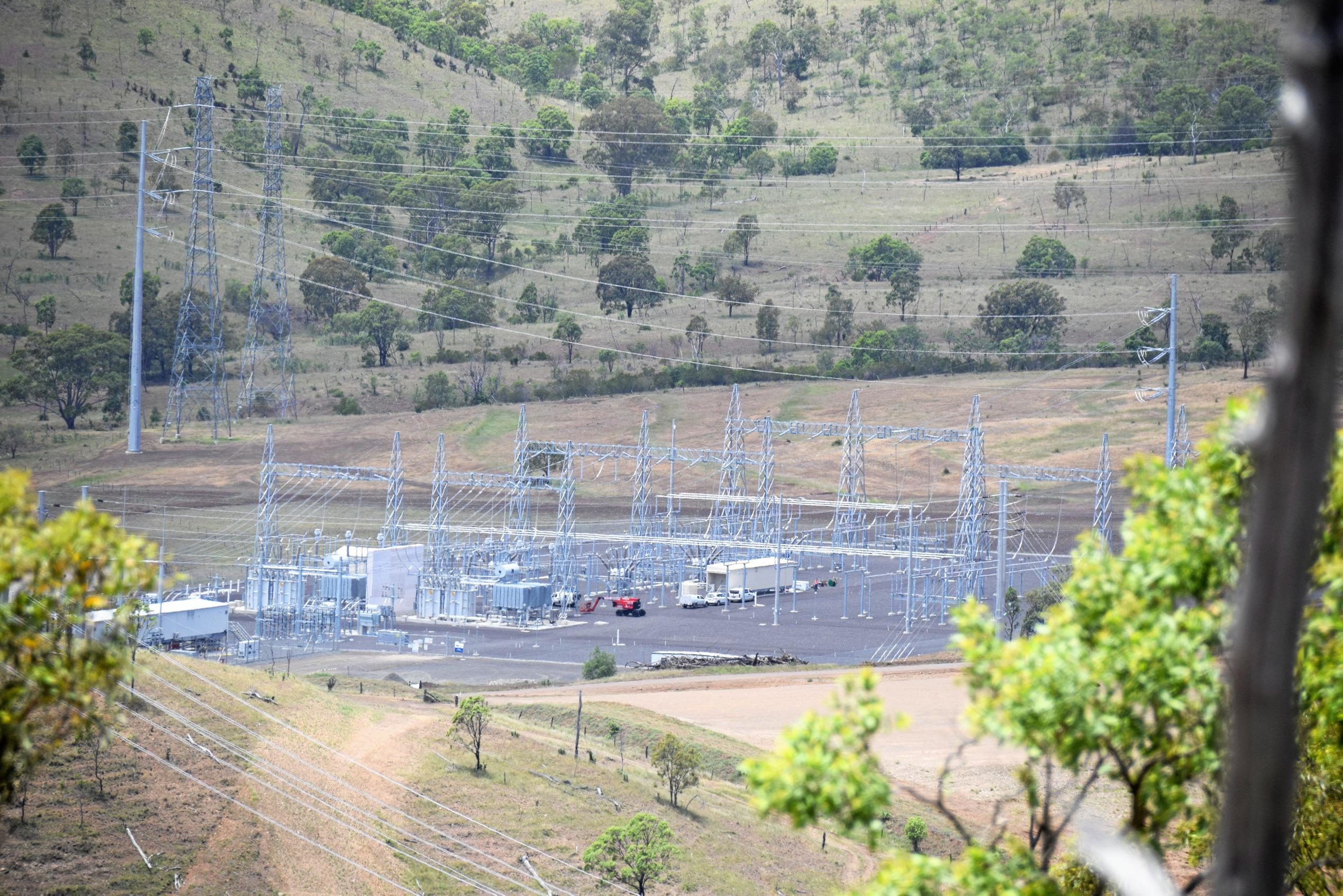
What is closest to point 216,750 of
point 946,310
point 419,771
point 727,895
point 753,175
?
point 419,771

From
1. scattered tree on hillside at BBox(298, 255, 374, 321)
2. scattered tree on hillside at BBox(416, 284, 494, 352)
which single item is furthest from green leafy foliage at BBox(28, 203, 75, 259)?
scattered tree on hillside at BBox(416, 284, 494, 352)

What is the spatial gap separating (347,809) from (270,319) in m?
59.0

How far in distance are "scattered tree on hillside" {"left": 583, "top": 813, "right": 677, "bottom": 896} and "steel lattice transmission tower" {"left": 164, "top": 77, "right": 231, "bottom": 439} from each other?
123 ft

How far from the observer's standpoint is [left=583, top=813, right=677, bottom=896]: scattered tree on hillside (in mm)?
18109

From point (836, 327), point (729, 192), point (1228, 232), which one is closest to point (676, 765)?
point (836, 327)

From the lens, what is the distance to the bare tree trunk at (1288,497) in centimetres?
200

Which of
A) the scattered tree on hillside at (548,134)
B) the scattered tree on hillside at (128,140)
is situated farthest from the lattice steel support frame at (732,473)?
the scattered tree on hillside at (548,134)

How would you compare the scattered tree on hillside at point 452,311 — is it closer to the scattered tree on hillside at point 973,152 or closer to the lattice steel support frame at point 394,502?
the lattice steel support frame at point 394,502

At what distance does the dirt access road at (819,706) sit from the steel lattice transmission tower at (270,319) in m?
32.5

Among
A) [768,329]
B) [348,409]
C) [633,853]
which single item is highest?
[768,329]

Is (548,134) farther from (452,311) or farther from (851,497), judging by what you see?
(851,497)

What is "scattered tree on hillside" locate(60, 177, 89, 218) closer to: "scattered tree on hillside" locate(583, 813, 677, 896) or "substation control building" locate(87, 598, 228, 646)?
"substation control building" locate(87, 598, 228, 646)

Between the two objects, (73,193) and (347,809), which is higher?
(73,193)

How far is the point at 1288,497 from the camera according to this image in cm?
203
